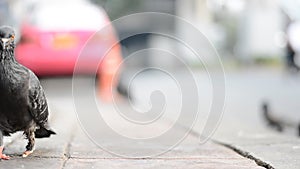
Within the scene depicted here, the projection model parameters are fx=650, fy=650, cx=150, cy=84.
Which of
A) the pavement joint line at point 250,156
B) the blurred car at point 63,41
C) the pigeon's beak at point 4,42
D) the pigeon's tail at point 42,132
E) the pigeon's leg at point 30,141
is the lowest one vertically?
the pigeon's leg at point 30,141

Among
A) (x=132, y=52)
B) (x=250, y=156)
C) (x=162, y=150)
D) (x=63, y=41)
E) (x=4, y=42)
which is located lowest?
(x=4, y=42)

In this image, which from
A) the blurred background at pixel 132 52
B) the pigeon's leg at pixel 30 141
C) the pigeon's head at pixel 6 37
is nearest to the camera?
the pigeon's head at pixel 6 37

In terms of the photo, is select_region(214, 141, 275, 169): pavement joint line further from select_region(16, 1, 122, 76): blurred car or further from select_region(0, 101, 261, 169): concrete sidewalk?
select_region(16, 1, 122, 76): blurred car

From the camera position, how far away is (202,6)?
26875 mm

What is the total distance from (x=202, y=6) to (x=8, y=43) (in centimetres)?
2320

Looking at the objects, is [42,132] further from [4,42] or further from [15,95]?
[4,42]

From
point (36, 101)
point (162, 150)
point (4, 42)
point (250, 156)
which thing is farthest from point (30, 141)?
point (250, 156)

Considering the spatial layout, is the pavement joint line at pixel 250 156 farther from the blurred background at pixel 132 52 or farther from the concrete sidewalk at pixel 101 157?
the blurred background at pixel 132 52

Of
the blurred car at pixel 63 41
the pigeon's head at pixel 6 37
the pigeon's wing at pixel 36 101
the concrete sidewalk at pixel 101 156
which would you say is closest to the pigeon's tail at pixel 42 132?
the concrete sidewalk at pixel 101 156

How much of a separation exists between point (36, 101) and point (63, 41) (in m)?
5.49

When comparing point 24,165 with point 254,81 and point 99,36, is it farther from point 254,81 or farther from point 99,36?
point 254,81

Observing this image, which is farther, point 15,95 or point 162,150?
point 162,150

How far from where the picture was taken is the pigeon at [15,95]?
407 centimetres

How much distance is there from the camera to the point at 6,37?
404 centimetres
